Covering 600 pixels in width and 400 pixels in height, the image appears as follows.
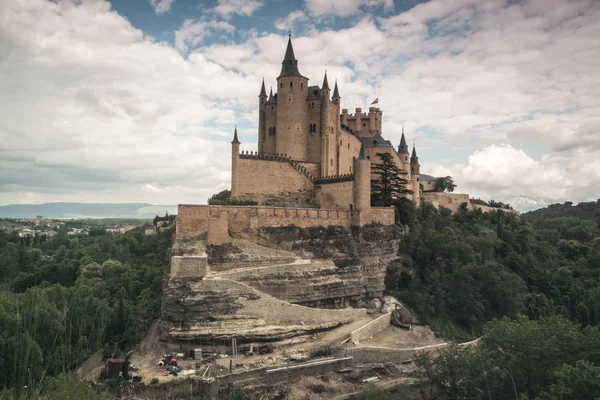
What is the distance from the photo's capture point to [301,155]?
48750mm

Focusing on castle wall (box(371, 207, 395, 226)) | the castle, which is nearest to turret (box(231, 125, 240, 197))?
the castle

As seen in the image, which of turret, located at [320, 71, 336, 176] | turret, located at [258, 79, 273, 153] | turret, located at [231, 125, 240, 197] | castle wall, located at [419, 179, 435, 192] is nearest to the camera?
turret, located at [231, 125, 240, 197]

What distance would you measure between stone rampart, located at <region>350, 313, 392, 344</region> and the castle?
1064 cm

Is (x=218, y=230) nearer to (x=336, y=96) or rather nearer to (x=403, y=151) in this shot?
(x=336, y=96)

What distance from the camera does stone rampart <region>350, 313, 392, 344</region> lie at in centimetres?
3356

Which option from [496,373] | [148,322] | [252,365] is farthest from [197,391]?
[496,373]

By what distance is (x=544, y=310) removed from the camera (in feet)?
140

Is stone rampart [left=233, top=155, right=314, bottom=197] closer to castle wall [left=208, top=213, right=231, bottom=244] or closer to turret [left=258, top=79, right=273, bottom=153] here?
turret [left=258, top=79, right=273, bottom=153]

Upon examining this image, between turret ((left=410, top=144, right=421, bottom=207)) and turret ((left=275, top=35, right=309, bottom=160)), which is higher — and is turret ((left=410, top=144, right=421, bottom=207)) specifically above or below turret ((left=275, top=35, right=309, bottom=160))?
below

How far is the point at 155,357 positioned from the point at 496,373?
2191 centimetres

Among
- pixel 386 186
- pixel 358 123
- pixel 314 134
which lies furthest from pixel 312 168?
pixel 358 123

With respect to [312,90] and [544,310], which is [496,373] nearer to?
[544,310]

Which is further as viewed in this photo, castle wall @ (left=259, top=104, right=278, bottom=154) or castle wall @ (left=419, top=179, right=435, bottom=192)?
castle wall @ (left=419, top=179, right=435, bottom=192)

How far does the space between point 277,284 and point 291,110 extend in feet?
69.5
